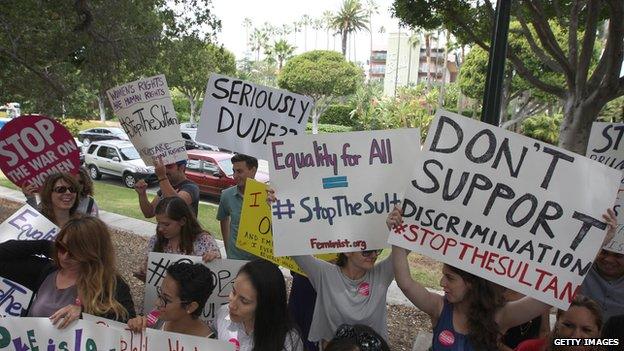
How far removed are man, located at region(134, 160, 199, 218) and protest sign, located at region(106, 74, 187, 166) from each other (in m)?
0.22

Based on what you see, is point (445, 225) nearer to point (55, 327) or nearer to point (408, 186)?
point (408, 186)

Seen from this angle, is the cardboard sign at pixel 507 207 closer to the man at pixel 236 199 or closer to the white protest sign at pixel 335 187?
the white protest sign at pixel 335 187

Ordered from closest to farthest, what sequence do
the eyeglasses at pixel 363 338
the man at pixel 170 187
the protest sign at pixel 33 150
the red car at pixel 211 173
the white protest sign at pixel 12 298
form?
the eyeglasses at pixel 363 338 → the white protest sign at pixel 12 298 → the protest sign at pixel 33 150 → the man at pixel 170 187 → the red car at pixel 211 173

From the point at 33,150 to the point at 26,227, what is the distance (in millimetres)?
1156

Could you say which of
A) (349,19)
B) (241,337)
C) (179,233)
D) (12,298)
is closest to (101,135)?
(179,233)

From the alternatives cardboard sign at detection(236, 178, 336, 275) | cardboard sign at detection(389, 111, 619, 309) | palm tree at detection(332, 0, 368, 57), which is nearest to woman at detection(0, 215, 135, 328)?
cardboard sign at detection(236, 178, 336, 275)

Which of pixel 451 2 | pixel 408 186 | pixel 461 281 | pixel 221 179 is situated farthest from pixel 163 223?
pixel 221 179

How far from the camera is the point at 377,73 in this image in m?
113

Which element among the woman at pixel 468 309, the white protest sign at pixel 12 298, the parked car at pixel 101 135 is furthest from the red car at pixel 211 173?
the parked car at pixel 101 135

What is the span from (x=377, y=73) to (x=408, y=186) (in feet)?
372

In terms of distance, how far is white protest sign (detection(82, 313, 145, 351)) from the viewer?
2305 millimetres

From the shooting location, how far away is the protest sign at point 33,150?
3926 millimetres

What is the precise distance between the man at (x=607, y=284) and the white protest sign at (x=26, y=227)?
343 centimetres

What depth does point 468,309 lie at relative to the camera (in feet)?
8.09
